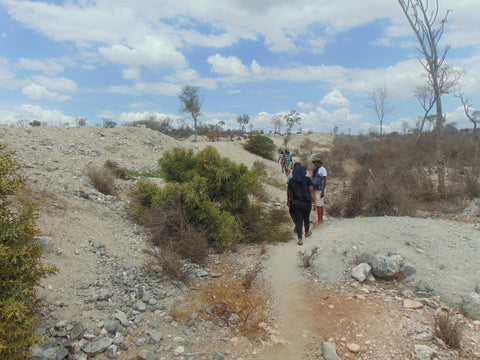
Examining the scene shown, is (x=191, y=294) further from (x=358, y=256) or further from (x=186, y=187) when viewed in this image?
(x=358, y=256)

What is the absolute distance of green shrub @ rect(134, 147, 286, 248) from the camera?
5395 millimetres

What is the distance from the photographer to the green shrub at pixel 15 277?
2.12m

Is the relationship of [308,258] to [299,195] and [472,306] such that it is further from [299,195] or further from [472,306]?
[472,306]

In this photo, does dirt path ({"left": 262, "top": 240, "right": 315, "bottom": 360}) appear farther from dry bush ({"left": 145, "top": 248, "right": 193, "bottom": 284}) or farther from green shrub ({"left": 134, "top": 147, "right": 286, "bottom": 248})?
dry bush ({"left": 145, "top": 248, "right": 193, "bottom": 284})

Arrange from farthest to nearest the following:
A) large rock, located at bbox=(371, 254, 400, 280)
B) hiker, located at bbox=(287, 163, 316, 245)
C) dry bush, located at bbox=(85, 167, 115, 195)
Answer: dry bush, located at bbox=(85, 167, 115, 195)
hiker, located at bbox=(287, 163, 316, 245)
large rock, located at bbox=(371, 254, 400, 280)

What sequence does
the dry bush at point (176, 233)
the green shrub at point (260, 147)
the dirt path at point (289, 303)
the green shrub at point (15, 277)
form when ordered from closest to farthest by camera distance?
the green shrub at point (15, 277), the dirt path at point (289, 303), the dry bush at point (176, 233), the green shrub at point (260, 147)

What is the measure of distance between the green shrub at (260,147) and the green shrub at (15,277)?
1963 cm

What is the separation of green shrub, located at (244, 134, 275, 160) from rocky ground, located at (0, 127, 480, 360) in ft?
52.3

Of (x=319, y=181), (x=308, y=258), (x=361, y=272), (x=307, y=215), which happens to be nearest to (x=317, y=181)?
(x=319, y=181)

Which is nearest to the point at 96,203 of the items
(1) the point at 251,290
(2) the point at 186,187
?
(2) the point at 186,187

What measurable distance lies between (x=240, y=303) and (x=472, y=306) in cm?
250

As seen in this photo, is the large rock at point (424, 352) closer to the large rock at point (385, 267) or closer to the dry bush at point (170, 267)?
the large rock at point (385, 267)

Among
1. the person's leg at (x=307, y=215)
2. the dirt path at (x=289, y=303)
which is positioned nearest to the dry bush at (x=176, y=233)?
the dirt path at (x=289, y=303)

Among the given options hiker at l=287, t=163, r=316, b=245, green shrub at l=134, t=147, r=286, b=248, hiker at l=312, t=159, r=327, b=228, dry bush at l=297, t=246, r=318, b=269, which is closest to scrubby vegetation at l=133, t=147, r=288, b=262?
green shrub at l=134, t=147, r=286, b=248
